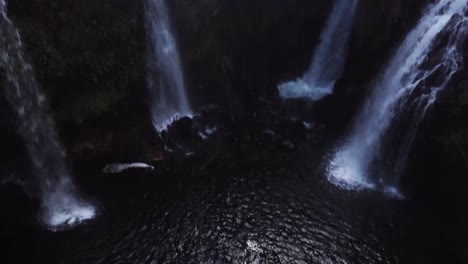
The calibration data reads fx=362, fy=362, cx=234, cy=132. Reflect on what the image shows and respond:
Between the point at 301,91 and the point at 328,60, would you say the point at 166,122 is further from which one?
the point at 328,60

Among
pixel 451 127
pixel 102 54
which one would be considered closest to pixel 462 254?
pixel 451 127

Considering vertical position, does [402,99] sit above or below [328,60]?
below

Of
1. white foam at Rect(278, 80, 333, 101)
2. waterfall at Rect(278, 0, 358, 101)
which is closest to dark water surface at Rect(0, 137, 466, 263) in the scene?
white foam at Rect(278, 80, 333, 101)

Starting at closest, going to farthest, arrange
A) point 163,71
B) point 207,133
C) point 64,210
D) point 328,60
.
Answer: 1. point 64,210
2. point 163,71
3. point 207,133
4. point 328,60

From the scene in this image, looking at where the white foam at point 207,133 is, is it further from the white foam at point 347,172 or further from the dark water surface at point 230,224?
the white foam at point 347,172

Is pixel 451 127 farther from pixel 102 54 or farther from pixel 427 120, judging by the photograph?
pixel 102 54

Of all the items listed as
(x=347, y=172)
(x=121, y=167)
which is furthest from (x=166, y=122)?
(x=347, y=172)
